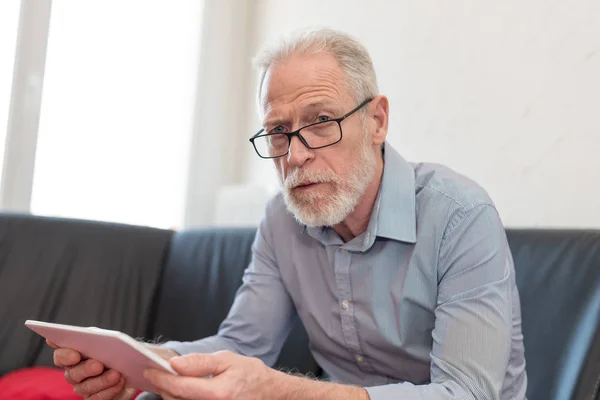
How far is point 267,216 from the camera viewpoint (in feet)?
4.88

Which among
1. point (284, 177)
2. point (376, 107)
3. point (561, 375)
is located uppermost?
point (376, 107)

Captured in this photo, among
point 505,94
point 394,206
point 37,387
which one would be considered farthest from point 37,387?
point 505,94

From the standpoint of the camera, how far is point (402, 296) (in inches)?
46.0

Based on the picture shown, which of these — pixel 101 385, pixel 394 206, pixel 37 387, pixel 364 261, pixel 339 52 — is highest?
pixel 339 52

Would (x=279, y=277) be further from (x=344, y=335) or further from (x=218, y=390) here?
(x=218, y=390)

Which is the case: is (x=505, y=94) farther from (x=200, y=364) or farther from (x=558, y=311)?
(x=200, y=364)

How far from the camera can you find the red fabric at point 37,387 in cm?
144

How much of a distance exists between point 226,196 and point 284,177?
1449 millimetres

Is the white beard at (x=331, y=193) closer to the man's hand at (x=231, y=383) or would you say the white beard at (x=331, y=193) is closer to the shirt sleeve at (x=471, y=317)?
the shirt sleeve at (x=471, y=317)

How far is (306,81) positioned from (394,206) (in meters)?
0.32

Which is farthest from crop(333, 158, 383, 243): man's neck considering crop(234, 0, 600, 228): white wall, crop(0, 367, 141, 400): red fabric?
crop(0, 367, 141, 400): red fabric

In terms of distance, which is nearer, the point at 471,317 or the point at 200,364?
the point at 200,364

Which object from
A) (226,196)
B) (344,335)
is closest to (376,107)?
(344,335)

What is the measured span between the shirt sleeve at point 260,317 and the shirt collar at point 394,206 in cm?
28
